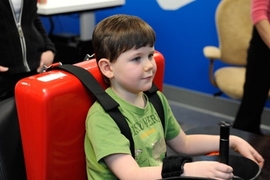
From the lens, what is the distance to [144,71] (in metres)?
1.08

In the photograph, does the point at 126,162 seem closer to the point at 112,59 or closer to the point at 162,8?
the point at 112,59

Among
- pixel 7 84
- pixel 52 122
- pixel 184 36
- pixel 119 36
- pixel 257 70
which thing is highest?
pixel 119 36

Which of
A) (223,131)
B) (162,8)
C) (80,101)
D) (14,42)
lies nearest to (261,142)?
(223,131)

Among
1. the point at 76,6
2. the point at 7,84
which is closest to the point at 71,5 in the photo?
the point at 76,6

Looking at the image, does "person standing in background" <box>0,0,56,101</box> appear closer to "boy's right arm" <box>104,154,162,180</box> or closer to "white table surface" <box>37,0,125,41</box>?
"boy's right arm" <box>104,154,162,180</box>

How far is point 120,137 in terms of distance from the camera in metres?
1.03

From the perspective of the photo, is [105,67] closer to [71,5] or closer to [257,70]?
[257,70]

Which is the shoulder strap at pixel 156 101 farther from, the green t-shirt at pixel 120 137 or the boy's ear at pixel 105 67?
the boy's ear at pixel 105 67

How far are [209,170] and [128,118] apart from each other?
27 centimetres

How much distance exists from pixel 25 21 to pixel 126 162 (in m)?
0.79

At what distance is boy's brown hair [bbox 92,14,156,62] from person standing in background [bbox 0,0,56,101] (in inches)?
18.8

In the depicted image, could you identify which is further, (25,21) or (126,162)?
(25,21)

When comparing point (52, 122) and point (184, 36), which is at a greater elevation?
point (52, 122)

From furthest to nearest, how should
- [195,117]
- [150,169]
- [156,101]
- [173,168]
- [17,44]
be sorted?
[195,117] < [17,44] < [156,101] < [150,169] < [173,168]
